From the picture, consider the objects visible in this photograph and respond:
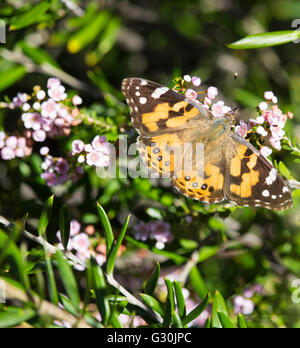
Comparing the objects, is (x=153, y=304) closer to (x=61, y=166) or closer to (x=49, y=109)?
(x=61, y=166)

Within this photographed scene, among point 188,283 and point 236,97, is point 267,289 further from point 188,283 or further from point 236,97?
point 236,97

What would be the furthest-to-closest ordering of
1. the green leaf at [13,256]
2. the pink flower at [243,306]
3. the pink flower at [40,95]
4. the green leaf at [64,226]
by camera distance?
the pink flower at [243,306]
the pink flower at [40,95]
the green leaf at [64,226]
the green leaf at [13,256]

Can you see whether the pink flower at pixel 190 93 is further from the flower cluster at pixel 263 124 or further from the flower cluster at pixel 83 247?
the flower cluster at pixel 83 247

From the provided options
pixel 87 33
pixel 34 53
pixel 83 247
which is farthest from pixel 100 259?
pixel 87 33

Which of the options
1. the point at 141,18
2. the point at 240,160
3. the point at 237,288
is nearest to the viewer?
the point at 240,160

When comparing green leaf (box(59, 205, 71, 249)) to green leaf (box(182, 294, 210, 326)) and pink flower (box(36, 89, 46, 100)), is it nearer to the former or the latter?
green leaf (box(182, 294, 210, 326))

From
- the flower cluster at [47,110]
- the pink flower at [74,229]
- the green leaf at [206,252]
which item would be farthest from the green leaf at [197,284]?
the flower cluster at [47,110]
